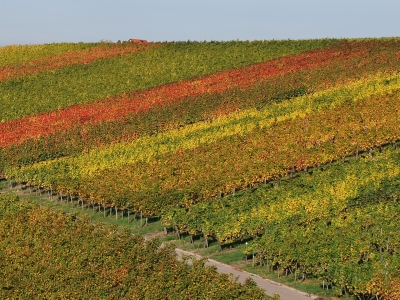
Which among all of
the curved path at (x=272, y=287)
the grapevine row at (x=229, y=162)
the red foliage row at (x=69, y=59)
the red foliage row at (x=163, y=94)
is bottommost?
the curved path at (x=272, y=287)

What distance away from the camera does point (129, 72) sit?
2844 inches

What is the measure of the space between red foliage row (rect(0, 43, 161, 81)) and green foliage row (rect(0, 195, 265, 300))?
145ft

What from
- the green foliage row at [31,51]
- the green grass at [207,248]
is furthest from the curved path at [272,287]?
the green foliage row at [31,51]

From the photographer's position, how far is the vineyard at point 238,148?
2916 cm

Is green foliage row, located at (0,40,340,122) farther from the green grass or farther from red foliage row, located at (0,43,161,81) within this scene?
the green grass

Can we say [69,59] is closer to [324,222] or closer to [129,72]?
[129,72]

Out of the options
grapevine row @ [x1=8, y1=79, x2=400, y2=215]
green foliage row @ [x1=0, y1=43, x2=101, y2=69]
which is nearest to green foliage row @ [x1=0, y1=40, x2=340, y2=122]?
green foliage row @ [x1=0, y1=43, x2=101, y2=69]

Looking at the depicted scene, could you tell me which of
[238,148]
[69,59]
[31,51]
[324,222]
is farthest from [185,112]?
[31,51]

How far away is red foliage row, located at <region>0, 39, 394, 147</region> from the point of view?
180 ft

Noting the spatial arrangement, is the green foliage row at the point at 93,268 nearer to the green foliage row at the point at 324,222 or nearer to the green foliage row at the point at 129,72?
the green foliage row at the point at 324,222

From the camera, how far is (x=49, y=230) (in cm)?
3225

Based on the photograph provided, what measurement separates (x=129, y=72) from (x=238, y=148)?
1204 inches

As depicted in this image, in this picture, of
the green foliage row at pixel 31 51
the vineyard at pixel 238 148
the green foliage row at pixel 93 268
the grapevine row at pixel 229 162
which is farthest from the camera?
the green foliage row at pixel 31 51

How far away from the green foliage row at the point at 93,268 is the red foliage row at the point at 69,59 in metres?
44.1
